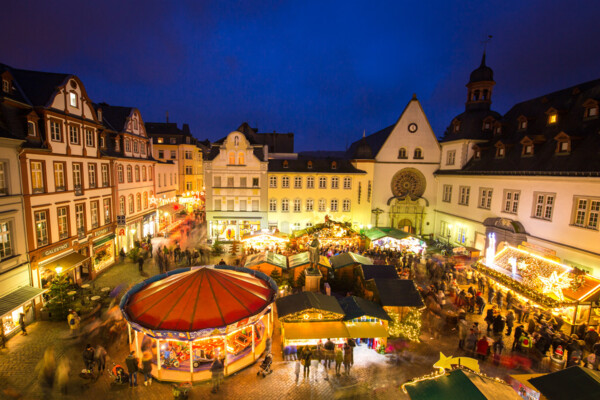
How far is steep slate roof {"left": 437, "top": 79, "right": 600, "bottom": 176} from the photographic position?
18.9m

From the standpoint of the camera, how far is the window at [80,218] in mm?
18539

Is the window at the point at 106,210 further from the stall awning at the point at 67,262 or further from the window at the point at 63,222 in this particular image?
the stall awning at the point at 67,262

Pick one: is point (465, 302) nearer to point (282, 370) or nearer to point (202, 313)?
point (282, 370)

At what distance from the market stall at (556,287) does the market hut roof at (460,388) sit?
32.5 ft

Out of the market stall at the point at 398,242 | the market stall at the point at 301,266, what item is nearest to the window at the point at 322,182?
the market stall at the point at 398,242

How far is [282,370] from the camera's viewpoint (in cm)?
1151

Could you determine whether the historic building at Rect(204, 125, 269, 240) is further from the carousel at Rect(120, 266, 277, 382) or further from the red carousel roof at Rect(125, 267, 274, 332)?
the carousel at Rect(120, 266, 277, 382)

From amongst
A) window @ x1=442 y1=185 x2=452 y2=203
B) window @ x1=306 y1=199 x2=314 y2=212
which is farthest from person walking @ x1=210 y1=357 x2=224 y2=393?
window @ x1=442 y1=185 x2=452 y2=203

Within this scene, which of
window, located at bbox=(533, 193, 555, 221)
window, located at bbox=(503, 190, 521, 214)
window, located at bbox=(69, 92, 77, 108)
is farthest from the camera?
window, located at bbox=(503, 190, 521, 214)

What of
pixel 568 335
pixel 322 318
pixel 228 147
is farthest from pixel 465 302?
pixel 228 147

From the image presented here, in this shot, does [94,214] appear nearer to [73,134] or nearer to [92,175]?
[92,175]

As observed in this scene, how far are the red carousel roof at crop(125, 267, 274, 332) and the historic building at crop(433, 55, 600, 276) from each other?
64.7ft

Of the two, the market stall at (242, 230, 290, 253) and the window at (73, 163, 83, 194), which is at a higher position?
the window at (73, 163, 83, 194)

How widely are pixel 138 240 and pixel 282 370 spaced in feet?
69.4
